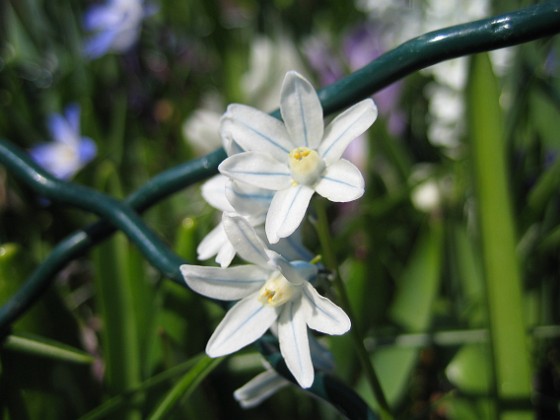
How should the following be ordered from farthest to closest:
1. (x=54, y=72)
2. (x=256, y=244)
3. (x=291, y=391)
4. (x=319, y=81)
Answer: (x=54, y=72), (x=319, y=81), (x=291, y=391), (x=256, y=244)

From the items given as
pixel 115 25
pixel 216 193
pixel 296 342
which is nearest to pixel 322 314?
pixel 296 342

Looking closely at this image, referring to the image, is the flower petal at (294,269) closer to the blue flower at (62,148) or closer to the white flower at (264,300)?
the white flower at (264,300)

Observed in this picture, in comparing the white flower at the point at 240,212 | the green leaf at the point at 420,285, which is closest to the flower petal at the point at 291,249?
the white flower at the point at 240,212

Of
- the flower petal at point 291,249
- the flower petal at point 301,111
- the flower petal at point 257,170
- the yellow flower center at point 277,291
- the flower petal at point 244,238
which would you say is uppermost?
the flower petal at point 301,111

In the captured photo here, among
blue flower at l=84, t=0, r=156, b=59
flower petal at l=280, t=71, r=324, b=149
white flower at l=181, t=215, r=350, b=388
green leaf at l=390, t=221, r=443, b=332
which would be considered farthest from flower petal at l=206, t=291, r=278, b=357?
blue flower at l=84, t=0, r=156, b=59

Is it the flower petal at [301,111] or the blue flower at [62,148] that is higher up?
the blue flower at [62,148]

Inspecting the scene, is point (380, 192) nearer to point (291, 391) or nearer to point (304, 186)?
point (291, 391)

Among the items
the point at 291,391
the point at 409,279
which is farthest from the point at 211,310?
the point at 409,279

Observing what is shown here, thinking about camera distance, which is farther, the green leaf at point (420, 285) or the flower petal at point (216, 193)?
the green leaf at point (420, 285)
